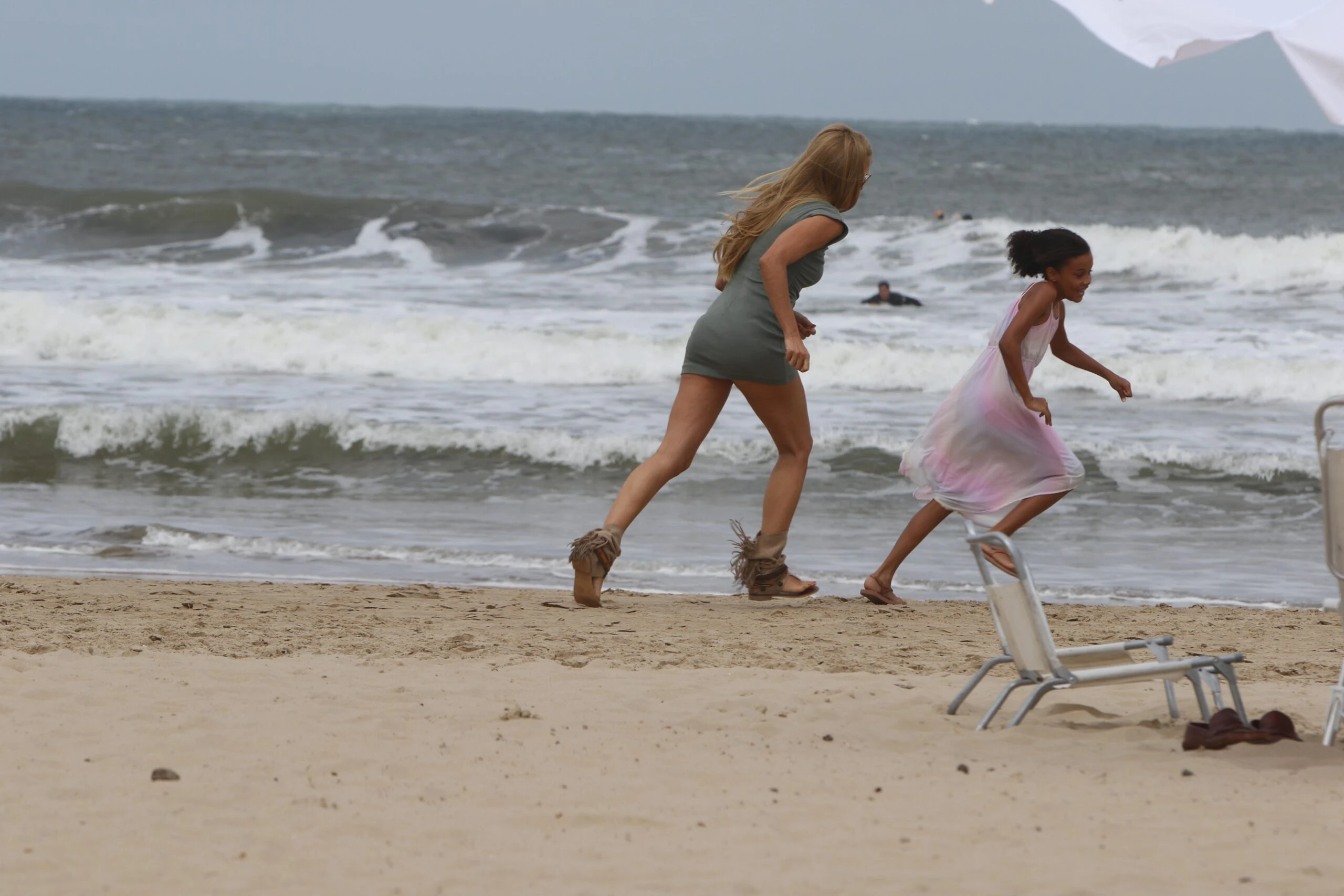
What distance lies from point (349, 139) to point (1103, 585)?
45052 millimetres

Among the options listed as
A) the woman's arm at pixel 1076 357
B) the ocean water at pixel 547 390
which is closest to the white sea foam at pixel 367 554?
the ocean water at pixel 547 390

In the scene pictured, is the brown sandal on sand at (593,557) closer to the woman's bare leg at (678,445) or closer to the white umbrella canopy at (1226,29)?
the woman's bare leg at (678,445)

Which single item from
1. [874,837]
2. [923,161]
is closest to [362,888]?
[874,837]

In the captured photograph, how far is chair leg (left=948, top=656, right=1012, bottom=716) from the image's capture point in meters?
3.76

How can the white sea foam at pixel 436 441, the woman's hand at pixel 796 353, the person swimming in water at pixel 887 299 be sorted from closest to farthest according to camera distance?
the woman's hand at pixel 796 353, the white sea foam at pixel 436 441, the person swimming in water at pixel 887 299

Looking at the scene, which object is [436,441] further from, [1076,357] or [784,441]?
[1076,357]

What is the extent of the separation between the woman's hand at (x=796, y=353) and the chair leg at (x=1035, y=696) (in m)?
1.38

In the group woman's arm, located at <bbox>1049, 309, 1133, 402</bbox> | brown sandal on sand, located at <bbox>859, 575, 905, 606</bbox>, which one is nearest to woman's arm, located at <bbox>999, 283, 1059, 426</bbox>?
woman's arm, located at <bbox>1049, 309, 1133, 402</bbox>

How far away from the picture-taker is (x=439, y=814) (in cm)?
299

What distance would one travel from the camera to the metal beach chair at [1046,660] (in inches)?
138

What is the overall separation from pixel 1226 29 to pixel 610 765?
1.98 meters

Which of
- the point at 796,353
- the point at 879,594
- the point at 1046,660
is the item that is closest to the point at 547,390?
the point at 879,594

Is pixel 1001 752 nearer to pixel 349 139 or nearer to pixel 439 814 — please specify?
pixel 439 814

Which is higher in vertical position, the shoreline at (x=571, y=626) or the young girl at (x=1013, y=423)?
the young girl at (x=1013, y=423)
